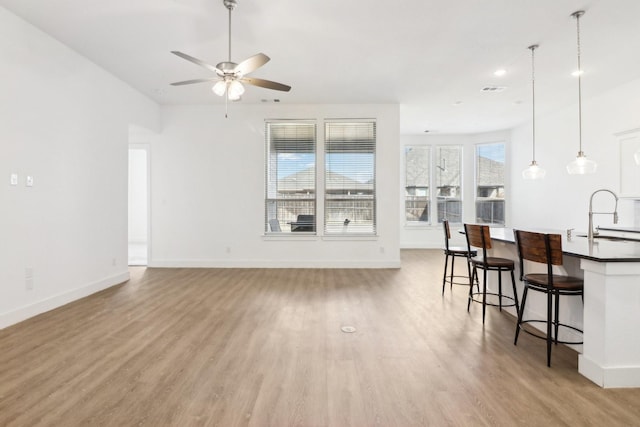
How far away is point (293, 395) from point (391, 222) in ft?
15.4

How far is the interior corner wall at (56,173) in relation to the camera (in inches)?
135

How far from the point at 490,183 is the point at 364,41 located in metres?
6.61

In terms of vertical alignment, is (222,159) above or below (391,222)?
above

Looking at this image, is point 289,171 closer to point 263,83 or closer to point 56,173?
point 263,83

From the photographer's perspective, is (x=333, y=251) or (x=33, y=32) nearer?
(x=33, y=32)

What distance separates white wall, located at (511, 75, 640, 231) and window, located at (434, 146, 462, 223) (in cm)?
132

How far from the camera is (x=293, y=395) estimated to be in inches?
84.2

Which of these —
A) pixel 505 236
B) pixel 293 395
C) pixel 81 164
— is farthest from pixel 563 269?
pixel 81 164

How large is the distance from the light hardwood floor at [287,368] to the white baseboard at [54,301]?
4.4 inches

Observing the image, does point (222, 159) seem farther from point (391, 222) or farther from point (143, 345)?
point (143, 345)

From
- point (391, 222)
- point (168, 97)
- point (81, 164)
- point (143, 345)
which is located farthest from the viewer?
point (391, 222)

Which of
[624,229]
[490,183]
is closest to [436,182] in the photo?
[490,183]

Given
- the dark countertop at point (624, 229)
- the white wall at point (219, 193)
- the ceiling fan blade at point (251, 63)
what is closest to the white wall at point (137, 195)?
the white wall at point (219, 193)

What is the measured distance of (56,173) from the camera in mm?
4039
